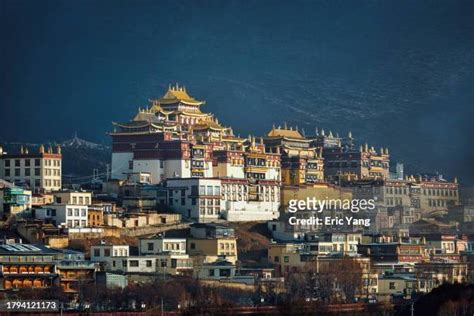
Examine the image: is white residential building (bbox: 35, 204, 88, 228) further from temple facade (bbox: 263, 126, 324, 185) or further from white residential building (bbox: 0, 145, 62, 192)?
temple facade (bbox: 263, 126, 324, 185)

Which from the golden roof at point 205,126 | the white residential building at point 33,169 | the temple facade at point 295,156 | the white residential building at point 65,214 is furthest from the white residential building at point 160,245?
the golden roof at point 205,126

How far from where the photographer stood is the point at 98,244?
88.0 metres

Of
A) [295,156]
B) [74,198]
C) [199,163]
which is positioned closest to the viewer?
[74,198]

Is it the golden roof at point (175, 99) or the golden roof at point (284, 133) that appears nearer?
the golden roof at point (175, 99)

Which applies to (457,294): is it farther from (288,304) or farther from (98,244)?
(98,244)

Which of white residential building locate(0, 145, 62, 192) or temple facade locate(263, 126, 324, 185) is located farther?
temple facade locate(263, 126, 324, 185)

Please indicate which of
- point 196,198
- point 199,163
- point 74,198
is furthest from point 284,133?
point 74,198

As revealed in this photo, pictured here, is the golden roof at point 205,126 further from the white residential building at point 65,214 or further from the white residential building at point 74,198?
the white residential building at point 65,214

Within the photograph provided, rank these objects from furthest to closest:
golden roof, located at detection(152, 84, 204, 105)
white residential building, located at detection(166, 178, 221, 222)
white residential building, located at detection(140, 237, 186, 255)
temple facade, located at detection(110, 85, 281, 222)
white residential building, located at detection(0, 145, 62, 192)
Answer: golden roof, located at detection(152, 84, 204, 105) < white residential building, located at detection(0, 145, 62, 192) < temple facade, located at detection(110, 85, 281, 222) < white residential building, located at detection(166, 178, 221, 222) < white residential building, located at detection(140, 237, 186, 255)

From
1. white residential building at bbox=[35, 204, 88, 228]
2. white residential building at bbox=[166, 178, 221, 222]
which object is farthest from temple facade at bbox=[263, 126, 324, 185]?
white residential building at bbox=[35, 204, 88, 228]

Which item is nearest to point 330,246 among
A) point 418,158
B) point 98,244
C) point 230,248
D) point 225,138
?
point 230,248

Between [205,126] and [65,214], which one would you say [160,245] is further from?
[205,126]

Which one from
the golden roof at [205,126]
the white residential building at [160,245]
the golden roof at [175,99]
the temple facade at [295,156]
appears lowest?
the white residential building at [160,245]

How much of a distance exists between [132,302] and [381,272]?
16296mm
